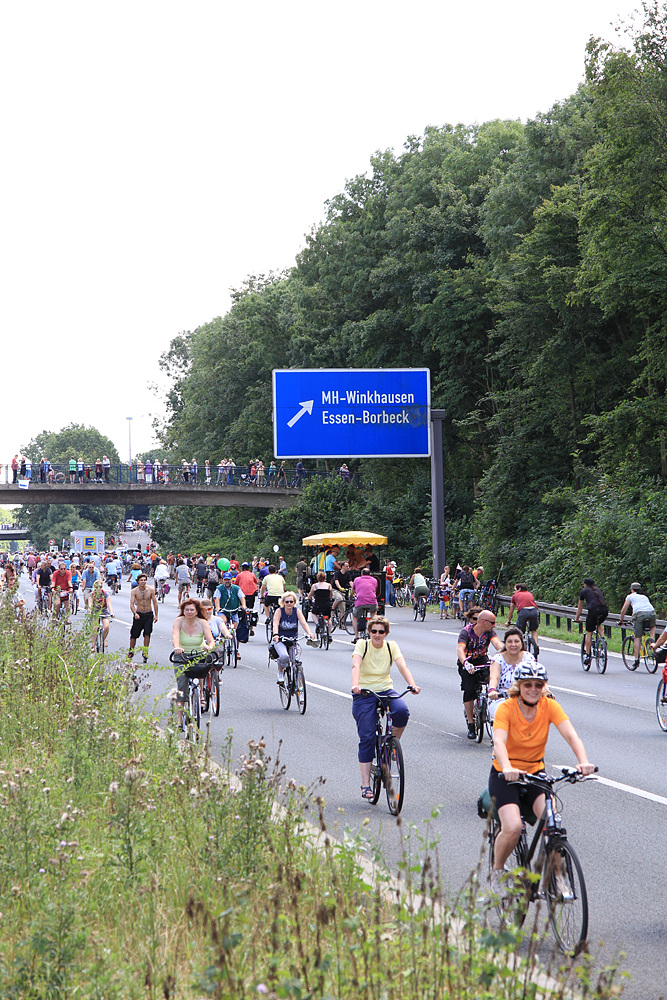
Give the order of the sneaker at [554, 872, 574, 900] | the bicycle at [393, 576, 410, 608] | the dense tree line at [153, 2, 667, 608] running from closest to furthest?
1. the sneaker at [554, 872, 574, 900]
2. the dense tree line at [153, 2, 667, 608]
3. the bicycle at [393, 576, 410, 608]

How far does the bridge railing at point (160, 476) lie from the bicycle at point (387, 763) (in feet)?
191

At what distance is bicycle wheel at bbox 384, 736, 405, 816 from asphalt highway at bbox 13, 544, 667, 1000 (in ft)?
0.47

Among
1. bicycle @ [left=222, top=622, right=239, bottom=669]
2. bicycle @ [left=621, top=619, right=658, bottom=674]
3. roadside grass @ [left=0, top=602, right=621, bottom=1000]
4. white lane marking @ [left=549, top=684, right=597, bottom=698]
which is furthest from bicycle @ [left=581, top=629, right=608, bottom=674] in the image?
roadside grass @ [left=0, top=602, right=621, bottom=1000]

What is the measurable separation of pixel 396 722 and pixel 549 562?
30.5m

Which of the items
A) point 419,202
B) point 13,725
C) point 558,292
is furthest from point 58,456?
point 13,725

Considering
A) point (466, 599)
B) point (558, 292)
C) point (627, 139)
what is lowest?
point (466, 599)

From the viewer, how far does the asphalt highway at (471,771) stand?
7500 millimetres

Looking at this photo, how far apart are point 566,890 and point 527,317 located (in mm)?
41142

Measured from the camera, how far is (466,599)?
37.2 metres

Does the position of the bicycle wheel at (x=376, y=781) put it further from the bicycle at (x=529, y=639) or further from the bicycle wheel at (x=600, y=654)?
the bicycle wheel at (x=600, y=654)

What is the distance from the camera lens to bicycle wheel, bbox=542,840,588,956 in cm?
642

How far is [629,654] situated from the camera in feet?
86.9

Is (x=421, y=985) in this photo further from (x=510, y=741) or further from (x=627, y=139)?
(x=627, y=139)

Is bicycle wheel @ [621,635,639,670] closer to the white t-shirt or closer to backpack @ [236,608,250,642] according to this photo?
the white t-shirt
